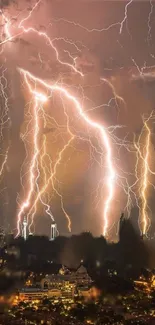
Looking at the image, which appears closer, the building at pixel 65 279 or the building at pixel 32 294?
the building at pixel 32 294

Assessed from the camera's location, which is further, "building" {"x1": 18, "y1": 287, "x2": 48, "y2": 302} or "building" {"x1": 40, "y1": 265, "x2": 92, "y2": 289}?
"building" {"x1": 40, "y1": 265, "x2": 92, "y2": 289}

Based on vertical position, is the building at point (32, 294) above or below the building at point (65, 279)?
below

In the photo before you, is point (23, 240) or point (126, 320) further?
point (23, 240)

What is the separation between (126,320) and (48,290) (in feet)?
10.7

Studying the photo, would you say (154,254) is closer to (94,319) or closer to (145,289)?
(145,289)

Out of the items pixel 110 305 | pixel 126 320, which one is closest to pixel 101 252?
pixel 110 305

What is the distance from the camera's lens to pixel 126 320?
330 inches

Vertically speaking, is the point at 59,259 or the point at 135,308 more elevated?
the point at 59,259

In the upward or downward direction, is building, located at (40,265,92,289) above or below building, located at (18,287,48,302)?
above

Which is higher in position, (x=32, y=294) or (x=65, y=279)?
(x=65, y=279)

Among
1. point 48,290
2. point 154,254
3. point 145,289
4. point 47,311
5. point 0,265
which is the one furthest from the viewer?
point 154,254

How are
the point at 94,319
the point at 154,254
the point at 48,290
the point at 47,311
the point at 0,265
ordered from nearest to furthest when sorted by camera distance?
the point at 94,319
the point at 47,311
the point at 48,290
the point at 0,265
the point at 154,254

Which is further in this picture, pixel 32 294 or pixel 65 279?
pixel 65 279

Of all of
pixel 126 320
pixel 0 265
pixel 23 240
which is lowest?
pixel 126 320
